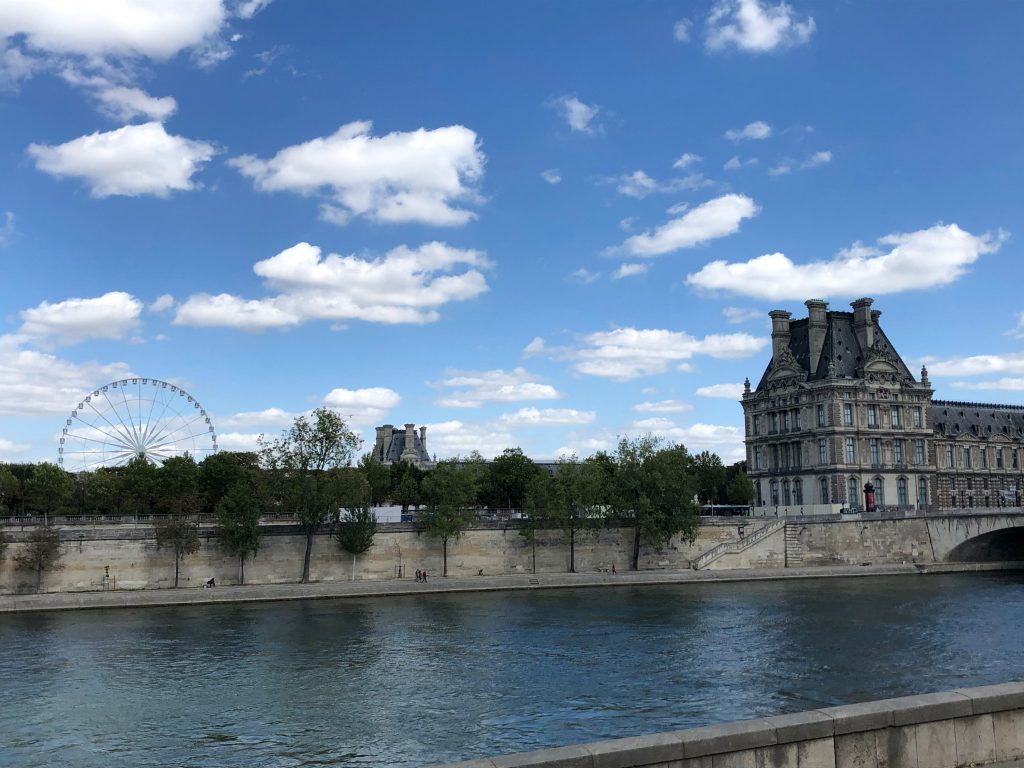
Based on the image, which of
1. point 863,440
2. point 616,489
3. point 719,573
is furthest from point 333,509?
point 863,440

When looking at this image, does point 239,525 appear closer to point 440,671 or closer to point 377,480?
point 440,671

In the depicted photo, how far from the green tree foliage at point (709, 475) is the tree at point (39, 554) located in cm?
8663

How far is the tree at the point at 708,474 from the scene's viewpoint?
136 meters

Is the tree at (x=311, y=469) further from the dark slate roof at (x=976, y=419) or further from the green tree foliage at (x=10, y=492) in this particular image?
the dark slate roof at (x=976, y=419)

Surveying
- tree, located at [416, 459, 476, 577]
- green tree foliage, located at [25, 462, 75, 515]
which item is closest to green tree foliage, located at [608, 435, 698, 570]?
tree, located at [416, 459, 476, 577]

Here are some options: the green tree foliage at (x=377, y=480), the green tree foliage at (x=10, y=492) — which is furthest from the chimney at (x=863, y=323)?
the green tree foliage at (x=10, y=492)

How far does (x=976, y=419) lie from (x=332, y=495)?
3077 inches

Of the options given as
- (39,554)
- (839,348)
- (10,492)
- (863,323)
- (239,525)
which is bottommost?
(39,554)

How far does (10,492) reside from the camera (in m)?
97.9

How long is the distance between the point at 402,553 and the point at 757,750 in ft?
210

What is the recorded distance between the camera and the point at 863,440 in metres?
98.2

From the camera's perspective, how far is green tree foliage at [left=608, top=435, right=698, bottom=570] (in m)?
79.2

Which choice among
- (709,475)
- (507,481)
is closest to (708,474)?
(709,475)

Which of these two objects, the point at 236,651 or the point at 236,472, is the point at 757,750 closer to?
the point at 236,651
